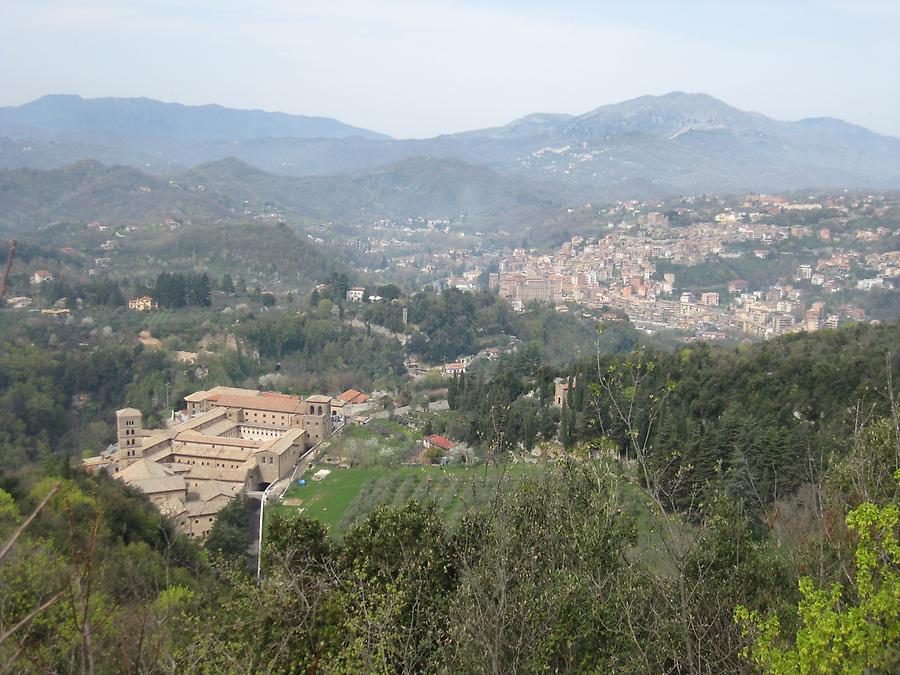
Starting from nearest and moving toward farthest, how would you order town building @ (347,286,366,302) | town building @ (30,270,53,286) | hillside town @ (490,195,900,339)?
town building @ (30,270,53,286) → town building @ (347,286,366,302) → hillside town @ (490,195,900,339)

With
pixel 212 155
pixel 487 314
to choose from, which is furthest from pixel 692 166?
pixel 487 314

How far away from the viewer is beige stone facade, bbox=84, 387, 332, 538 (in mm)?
13109

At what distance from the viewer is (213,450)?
16031mm

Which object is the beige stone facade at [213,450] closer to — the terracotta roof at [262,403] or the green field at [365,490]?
the terracotta roof at [262,403]

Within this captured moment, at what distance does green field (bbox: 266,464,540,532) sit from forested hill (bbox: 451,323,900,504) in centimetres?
123

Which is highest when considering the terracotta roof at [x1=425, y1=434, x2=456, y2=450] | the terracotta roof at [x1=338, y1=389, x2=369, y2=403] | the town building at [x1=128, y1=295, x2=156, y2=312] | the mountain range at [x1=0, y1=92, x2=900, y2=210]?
the mountain range at [x1=0, y1=92, x2=900, y2=210]

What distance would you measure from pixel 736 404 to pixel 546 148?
13295 centimetres

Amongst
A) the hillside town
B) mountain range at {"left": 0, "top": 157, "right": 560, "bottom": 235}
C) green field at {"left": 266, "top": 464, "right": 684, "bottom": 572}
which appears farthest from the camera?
mountain range at {"left": 0, "top": 157, "right": 560, "bottom": 235}

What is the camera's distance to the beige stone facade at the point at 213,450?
43.0 feet

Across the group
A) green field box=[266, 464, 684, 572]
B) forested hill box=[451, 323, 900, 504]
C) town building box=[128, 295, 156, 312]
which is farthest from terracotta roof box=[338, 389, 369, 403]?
town building box=[128, 295, 156, 312]

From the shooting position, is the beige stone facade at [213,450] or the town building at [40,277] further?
the town building at [40,277]

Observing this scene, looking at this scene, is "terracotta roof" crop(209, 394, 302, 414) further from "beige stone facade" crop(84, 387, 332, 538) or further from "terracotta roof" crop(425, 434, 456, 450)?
"terracotta roof" crop(425, 434, 456, 450)

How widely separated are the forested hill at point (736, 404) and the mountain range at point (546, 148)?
67296 millimetres

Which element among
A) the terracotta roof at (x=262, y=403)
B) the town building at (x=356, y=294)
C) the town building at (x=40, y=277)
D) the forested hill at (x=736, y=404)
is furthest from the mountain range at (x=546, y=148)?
the forested hill at (x=736, y=404)
